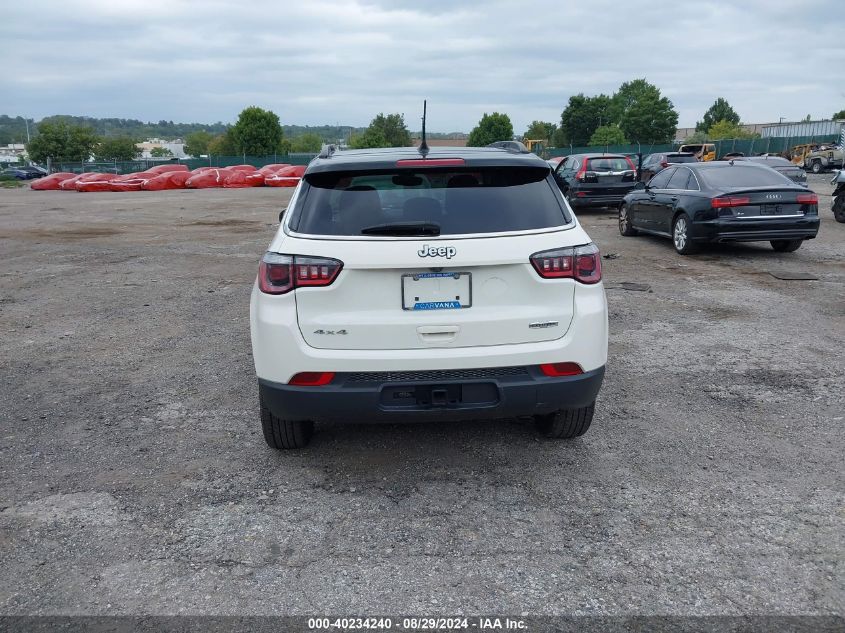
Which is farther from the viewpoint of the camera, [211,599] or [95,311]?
[95,311]

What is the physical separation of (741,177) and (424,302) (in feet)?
30.7

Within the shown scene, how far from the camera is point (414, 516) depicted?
3.51 meters

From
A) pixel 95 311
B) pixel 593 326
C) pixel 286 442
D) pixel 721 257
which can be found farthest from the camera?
pixel 721 257

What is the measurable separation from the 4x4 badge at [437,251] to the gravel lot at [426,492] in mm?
1286

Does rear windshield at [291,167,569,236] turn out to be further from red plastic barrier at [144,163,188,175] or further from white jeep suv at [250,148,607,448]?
red plastic barrier at [144,163,188,175]

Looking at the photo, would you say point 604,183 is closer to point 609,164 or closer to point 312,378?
point 609,164

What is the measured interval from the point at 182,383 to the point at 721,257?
9.12m

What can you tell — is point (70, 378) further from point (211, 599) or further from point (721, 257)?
point (721, 257)

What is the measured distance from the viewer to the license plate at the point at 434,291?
3.52 m

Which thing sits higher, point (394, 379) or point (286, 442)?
point (394, 379)

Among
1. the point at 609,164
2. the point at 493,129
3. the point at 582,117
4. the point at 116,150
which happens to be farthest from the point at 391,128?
the point at 609,164

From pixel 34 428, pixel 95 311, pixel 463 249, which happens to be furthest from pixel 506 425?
pixel 95 311

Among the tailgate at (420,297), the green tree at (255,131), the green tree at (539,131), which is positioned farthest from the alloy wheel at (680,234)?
the green tree at (539,131)

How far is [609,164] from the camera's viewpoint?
19031 millimetres
